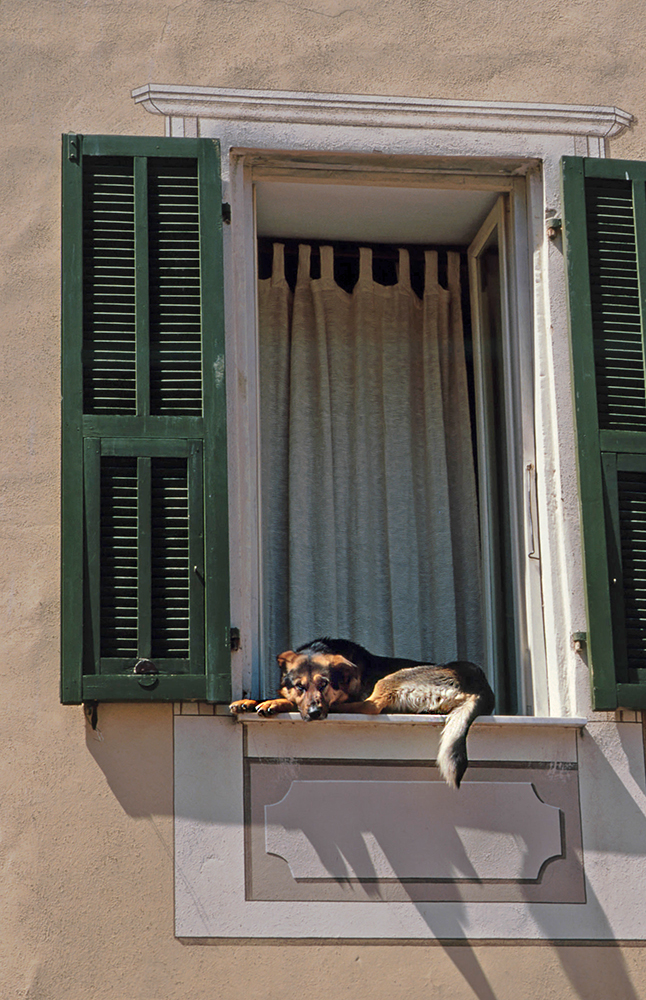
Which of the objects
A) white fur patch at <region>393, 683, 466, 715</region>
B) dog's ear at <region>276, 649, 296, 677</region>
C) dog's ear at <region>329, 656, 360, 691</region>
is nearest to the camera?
white fur patch at <region>393, 683, 466, 715</region>

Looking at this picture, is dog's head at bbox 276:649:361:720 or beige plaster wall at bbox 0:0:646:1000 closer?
beige plaster wall at bbox 0:0:646:1000

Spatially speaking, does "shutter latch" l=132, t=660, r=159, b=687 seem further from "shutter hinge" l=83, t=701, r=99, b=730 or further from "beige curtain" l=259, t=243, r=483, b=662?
"beige curtain" l=259, t=243, r=483, b=662

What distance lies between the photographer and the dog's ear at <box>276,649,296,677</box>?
21.1 ft

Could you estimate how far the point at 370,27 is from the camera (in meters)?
6.95

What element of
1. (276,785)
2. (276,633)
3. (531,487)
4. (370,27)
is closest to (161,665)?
(276,785)

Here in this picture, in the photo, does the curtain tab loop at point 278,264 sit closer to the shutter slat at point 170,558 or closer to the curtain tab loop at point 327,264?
the curtain tab loop at point 327,264

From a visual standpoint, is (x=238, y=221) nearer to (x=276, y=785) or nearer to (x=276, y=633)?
(x=276, y=633)

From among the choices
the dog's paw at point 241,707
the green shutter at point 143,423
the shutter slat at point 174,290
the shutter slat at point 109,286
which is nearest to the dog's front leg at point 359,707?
the dog's paw at point 241,707

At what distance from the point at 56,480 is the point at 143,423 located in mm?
399

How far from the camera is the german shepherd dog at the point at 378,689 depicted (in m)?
5.97

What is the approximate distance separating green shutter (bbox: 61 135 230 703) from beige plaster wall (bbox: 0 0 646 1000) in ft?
0.52

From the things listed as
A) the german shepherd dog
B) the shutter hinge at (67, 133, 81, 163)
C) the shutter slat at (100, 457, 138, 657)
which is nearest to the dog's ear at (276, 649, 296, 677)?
the german shepherd dog

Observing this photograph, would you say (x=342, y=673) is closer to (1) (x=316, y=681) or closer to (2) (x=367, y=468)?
(1) (x=316, y=681)

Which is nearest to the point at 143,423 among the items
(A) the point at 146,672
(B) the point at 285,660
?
(A) the point at 146,672
